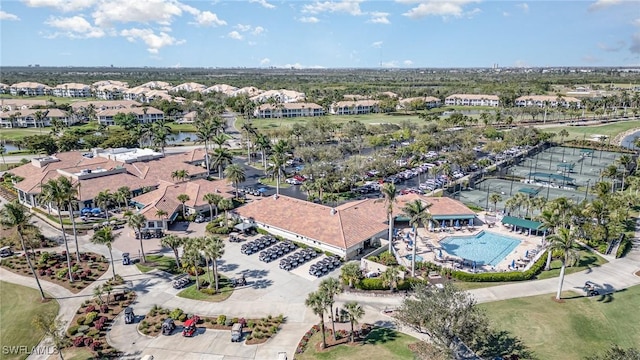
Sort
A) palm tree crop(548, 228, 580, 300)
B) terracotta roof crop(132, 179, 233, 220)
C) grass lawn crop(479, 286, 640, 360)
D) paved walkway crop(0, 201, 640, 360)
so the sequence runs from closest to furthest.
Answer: grass lawn crop(479, 286, 640, 360) → paved walkway crop(0, 201, 640, 360) → palm tree crop(548, 228, 580, 300) → terracotta roof crop(132, 179, 233, 220)

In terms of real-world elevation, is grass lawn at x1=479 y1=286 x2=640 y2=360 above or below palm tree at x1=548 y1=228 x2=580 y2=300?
below

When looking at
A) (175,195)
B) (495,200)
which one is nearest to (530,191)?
(495,200)

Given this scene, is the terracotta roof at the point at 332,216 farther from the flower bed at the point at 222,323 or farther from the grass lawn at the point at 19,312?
the grass lawn at the point at 19,312

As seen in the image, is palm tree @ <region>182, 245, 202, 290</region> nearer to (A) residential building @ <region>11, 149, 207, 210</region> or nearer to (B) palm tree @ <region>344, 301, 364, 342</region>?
(B) palm tree @ <region>344, 301, 364, 342</region>

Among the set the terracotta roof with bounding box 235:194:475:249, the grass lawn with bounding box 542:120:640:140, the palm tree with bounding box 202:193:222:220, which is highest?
the grass lawn with bounding box 542:120:640:140

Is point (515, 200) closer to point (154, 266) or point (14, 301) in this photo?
point (154, 266)

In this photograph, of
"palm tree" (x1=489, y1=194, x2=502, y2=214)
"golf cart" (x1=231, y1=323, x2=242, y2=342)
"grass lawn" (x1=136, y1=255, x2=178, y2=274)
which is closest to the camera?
"golf cart" (x1=231, y1=323, x2=242, y2=342)

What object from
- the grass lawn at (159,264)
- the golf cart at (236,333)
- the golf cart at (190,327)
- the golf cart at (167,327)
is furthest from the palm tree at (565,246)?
the grass lawn at (159,264)

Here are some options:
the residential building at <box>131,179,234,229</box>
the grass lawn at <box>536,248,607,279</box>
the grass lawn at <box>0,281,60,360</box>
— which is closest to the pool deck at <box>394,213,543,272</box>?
the grass lawn at <box>536,248,607,279</box>
